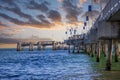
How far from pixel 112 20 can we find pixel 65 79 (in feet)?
28.2

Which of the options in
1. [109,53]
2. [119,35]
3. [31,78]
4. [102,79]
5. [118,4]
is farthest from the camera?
[109,53]

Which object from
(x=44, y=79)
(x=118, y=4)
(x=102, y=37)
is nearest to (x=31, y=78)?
(x=44, y=79)

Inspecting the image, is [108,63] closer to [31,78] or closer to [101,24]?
[101,24]

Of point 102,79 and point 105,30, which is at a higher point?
point 105,30

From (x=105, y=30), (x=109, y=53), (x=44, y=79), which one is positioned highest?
(x=105, y=30)

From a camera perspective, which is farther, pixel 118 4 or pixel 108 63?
pixel 108 63

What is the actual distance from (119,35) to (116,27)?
35.4 inches

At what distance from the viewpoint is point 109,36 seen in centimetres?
3203

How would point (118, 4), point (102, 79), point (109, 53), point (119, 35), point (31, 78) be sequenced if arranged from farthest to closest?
point (109, 53) → point (119, 35) → point (31, 78) → point (102, 79) → point (118, 4)

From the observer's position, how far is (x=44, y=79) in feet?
94.3

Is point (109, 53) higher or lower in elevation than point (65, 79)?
higher

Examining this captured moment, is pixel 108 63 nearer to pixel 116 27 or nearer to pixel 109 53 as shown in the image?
pixel 109 53

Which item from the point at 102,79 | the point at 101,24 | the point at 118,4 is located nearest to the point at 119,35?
the point at 101,24

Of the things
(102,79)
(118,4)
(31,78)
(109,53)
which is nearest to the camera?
(118,4)
